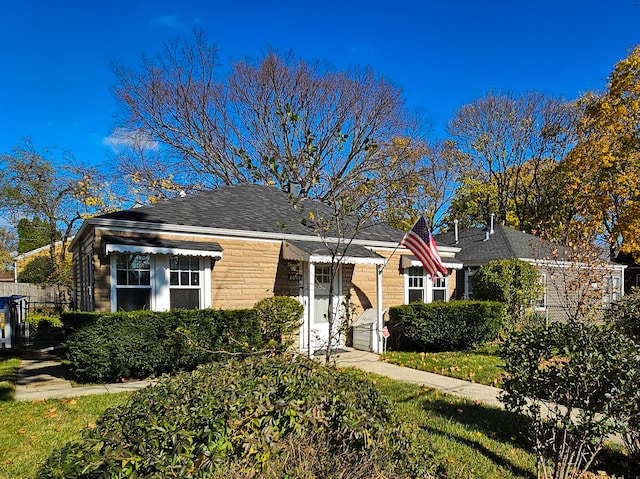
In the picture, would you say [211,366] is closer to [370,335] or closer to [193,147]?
[370,335]

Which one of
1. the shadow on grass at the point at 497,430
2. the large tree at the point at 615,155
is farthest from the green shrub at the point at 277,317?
the large tree at the point at 615,155

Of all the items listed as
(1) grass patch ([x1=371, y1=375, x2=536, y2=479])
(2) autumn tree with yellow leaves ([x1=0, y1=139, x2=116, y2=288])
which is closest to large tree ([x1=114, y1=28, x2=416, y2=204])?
(2) autumn tree with yellow leaves ([x1=0, y1=139, x2=116, y2=288])

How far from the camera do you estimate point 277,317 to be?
33.4ft

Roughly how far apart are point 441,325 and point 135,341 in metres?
7.49

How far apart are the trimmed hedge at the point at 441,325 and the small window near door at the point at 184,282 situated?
5.26 m

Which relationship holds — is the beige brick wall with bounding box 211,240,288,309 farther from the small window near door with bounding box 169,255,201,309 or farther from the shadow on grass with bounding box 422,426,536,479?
the shadow on grass with bounding box 422,426,536,479

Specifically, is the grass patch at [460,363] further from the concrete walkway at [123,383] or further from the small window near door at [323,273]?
the small window near door at [323,273]

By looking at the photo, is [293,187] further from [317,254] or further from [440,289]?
[440,289]

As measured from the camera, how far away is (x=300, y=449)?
265 centimetres

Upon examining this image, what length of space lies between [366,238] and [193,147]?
1376 cm

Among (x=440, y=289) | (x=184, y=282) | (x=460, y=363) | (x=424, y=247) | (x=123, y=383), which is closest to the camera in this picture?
(x=123, y=383)

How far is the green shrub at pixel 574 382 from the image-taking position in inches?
135

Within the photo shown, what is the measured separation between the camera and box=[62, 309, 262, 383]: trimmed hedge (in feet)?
25.5

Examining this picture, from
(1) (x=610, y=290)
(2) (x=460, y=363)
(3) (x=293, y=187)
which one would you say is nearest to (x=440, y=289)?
(1) (x=610, y=290)
